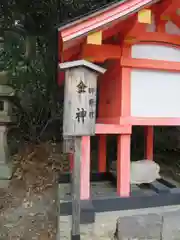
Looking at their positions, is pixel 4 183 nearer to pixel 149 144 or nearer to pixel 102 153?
pixel 102 153

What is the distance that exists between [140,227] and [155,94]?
162cm

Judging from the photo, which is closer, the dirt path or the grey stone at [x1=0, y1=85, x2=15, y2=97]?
the dirt path

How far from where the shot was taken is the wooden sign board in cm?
270

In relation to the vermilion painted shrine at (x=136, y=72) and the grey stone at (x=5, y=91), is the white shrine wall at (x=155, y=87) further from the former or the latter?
the grey stone at (x=5, y=91)

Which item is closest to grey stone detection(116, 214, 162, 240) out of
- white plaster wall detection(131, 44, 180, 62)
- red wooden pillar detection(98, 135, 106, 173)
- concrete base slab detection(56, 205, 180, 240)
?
concrete base slab detection(56, 205, 180, 240)

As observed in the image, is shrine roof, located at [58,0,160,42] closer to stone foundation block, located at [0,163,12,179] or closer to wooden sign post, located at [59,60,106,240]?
wooden sign post, located at [59,60,106,240]

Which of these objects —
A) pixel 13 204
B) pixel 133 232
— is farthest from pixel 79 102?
pixel 13 204

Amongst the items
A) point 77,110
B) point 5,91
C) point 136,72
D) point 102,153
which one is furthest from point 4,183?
point 136,72

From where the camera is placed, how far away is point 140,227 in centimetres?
299

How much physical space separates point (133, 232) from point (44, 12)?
5743 millimetres

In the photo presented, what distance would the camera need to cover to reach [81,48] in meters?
3.19

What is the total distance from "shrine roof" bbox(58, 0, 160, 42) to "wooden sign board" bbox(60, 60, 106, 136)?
0.32 m

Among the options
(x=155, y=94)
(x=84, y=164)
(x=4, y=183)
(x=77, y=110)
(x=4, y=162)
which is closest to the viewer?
(x=77, y=110)

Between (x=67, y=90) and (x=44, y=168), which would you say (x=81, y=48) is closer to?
(x=67, y=90)
